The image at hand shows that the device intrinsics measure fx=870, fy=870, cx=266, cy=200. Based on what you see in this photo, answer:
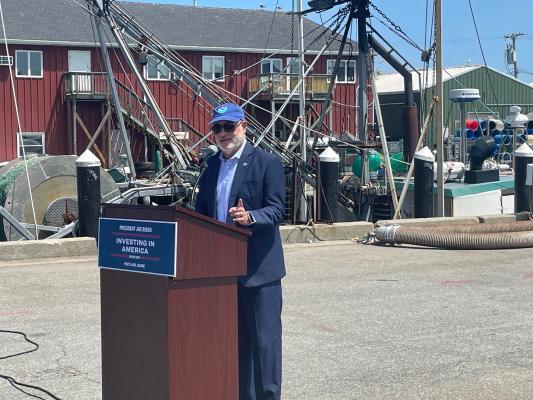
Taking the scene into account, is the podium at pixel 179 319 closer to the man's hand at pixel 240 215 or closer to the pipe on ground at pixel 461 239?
the man's hand at pixel 240 215

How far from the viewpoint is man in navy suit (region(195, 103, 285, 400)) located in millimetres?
5109

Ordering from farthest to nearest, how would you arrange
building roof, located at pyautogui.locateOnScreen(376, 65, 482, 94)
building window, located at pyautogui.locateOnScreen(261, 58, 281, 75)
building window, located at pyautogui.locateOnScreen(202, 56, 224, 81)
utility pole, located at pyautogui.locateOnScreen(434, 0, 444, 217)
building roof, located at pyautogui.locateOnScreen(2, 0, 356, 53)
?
Answer: building roof, located at pyautogui.locateOnScreen(376, 65, 482, 94) → building window, located at pyautogui.locateOnScreen(261, 58, 281, 75) → building window, located at pyautogui.locateOnScreen(202, 56, 224, 81) → building roof, located at pyautogui.locateOnScreen(2, 0, 356, 53) → utility pole, located at pyautogui.locateOnScreen(434, 0, 444, 217)

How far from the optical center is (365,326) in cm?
856

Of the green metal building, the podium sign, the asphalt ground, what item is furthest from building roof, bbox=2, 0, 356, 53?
the podium sign

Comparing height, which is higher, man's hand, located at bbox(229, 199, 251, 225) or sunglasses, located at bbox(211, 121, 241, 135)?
sunglasses, located at bbox(211, 121, 241, 135)

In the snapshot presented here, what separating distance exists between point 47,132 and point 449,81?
24.0 metres

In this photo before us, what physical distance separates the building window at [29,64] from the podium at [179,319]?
3684 cm

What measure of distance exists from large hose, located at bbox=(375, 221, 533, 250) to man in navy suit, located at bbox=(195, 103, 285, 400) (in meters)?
9.57

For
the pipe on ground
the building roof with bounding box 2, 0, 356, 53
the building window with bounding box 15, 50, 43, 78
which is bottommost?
the pipe on ground

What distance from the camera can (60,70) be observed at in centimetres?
4025

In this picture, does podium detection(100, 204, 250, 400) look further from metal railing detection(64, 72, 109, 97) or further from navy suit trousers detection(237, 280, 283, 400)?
metal railing detection(64, 72, 109, 97)

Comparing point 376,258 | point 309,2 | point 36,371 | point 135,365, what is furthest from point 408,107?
point 135,365

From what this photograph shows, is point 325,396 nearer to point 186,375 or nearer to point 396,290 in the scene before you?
point 186,375

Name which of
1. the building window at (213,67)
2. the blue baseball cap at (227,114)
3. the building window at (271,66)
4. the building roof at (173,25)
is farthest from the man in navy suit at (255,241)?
the building window at (271,66)
